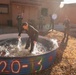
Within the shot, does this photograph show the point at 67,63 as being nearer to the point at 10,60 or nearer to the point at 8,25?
the point at 10,60

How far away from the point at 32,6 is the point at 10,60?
16112 millimetres

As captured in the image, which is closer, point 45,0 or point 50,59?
point 50,59

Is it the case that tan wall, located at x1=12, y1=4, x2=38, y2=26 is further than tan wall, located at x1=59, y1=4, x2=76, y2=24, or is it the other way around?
tan wall, located at x1=59, y1=4, x2=76, y2=24

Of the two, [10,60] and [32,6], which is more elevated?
[32,6]

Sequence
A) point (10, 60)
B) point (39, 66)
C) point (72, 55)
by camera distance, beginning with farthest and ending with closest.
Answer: point (72, 55) → point (39, 66) → point (10, 60)

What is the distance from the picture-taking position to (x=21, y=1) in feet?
68.5

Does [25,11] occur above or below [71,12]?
above

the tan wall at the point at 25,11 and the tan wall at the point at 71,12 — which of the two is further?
the tan wall at the point at 71,12

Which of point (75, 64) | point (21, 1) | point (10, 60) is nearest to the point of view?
point (10, 60)

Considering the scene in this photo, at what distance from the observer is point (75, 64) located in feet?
29.0

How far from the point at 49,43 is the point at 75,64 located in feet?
9.86

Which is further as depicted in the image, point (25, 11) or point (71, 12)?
point (71, 12)

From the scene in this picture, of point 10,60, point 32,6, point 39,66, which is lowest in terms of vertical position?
point 39,66

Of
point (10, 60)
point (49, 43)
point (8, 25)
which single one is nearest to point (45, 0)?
point (8, 25)
